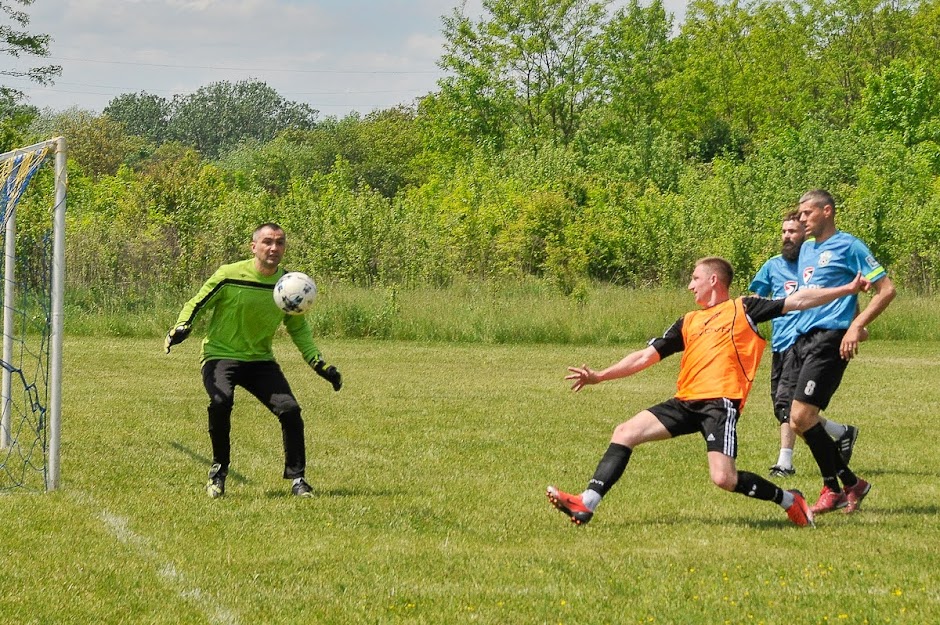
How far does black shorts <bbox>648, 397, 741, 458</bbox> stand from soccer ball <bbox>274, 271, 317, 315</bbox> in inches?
100

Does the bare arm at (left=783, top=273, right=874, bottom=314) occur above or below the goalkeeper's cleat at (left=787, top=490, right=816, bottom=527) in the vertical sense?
above

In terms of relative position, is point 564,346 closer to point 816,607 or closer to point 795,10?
point 816,607

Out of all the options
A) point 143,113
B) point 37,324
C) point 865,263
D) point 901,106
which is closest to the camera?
point 865,263

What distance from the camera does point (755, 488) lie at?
290 inches

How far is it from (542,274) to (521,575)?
1007 inches

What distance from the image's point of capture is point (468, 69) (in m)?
60.9

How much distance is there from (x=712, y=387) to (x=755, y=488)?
653mm

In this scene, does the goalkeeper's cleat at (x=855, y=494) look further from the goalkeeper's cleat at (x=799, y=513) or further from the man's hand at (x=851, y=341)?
the man's hand at (x=851, y=341)

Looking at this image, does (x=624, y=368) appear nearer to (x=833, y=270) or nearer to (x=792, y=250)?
(x=833, y=270)

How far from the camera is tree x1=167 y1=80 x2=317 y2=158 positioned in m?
182

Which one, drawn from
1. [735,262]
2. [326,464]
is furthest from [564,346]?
[326,464]

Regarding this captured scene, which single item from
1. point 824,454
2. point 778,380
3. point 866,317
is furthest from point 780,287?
point 866,317

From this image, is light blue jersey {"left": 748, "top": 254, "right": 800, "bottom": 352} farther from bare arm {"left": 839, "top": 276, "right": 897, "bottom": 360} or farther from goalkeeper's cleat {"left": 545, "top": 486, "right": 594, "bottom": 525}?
goalkeeper's cleat {"left": 545, "top": 486, "right": 594, "bottom": 525}

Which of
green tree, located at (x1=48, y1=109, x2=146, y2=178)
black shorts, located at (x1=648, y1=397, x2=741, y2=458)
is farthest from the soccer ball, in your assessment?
green tree, located at (x1=48, y1=109, x2=146, y2=178)
